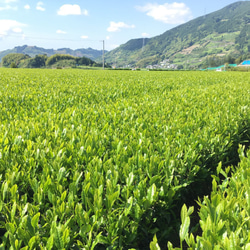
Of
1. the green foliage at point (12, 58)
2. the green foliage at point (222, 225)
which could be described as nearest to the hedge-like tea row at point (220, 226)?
the green foliage at point (222, 225)

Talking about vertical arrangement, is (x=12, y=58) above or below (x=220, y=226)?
above

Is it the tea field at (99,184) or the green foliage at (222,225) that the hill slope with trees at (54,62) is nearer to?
the tea field at (99,184)

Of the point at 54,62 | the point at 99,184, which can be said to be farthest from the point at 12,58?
the point at 99,184

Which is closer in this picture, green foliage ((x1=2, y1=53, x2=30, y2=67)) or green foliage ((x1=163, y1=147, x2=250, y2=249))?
green foliage ((x1=163, y1=147, x2=250, y2=249))

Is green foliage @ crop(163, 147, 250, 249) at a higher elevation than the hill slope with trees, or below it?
below

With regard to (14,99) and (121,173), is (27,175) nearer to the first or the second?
(121,173)

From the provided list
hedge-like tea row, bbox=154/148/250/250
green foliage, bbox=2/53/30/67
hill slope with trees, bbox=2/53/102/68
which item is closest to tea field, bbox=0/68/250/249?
hedge-like tea row, bbox=154/148/250/250

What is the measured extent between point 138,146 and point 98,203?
1172mm

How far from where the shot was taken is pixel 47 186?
1.99 metres

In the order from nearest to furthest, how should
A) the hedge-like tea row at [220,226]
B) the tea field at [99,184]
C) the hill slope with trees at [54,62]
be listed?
the hedge-like tea row at [220,226]
the tea field at [99,184]
the hill slope with trees at [54,62]

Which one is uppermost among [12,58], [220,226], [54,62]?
[12,58]

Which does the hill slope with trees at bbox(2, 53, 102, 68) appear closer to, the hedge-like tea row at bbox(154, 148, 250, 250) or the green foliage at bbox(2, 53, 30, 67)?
the green foliage at bbox(2, 53, 30, 67)

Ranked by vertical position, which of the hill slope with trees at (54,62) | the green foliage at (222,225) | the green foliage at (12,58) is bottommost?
the green foliage at (222,225)

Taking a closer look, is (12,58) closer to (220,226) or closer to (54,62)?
(54,62)
